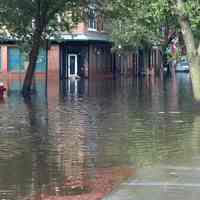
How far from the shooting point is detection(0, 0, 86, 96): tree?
108 feet

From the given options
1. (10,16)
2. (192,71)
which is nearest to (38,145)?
(192,71)


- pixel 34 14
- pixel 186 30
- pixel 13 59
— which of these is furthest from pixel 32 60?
pixel 13 59

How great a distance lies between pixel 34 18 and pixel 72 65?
32.7m

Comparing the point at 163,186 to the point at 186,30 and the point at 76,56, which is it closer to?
the point at 186,30

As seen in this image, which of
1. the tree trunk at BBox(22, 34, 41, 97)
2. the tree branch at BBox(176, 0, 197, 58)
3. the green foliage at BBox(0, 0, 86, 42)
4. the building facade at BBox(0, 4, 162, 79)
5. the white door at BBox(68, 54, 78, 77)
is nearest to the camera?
the tree branch at BBox(176, 0, 197, 58)

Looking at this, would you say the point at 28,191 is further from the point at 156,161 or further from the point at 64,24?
the point at 64,24

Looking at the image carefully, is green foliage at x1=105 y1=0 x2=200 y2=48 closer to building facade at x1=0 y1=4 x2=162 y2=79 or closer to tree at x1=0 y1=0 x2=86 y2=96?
tree at x1=0 y1=0 x2=86 y2=96

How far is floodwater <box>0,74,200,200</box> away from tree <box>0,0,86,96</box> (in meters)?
10.5

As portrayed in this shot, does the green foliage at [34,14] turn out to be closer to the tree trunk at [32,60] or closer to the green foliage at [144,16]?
the tree trunk at [32,60]

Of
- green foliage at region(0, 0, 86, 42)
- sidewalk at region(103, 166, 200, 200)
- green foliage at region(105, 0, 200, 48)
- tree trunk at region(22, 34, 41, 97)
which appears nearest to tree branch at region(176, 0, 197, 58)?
green foliage at region(105, 0, 200, 48)

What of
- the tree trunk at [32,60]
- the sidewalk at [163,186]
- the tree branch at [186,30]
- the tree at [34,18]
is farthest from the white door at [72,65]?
the sidewalk at [163,186]

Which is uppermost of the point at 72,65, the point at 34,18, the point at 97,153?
the point at 34,18

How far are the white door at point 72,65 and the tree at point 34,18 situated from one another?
30.2m

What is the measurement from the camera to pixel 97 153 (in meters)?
13.0
